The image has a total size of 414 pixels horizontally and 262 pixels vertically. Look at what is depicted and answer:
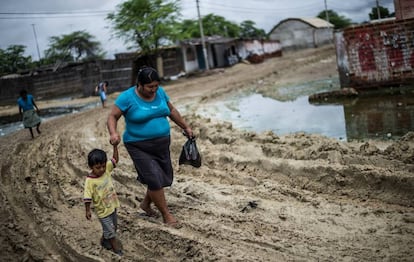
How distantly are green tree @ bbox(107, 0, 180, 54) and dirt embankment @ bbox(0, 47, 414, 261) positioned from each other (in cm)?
2163

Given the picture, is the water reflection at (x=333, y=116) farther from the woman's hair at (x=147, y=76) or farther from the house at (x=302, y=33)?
the house at (x=302, y=33)

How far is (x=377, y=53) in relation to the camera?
36.1ft

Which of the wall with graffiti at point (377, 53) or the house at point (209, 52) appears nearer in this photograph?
the wall with graffiti at point (377, 53)

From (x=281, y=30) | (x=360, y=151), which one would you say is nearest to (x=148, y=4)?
(x=360, y=151)

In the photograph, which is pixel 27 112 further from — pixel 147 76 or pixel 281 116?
pixel 147 76

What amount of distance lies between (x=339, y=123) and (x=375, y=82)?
12.9ft

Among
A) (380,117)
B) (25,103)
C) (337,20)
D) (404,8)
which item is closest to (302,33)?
(337,20)

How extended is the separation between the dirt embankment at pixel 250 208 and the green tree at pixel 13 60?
18831mm

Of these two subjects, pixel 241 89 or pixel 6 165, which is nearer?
pixel 6 165

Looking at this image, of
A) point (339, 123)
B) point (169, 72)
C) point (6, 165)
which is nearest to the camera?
point (6, 165)

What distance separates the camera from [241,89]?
17500mm

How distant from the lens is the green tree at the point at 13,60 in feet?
75.4

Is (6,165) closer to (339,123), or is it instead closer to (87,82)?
(339,123)

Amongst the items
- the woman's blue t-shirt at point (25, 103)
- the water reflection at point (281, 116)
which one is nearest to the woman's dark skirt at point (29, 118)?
the woman's blue t-shirt at point (25, 103)
